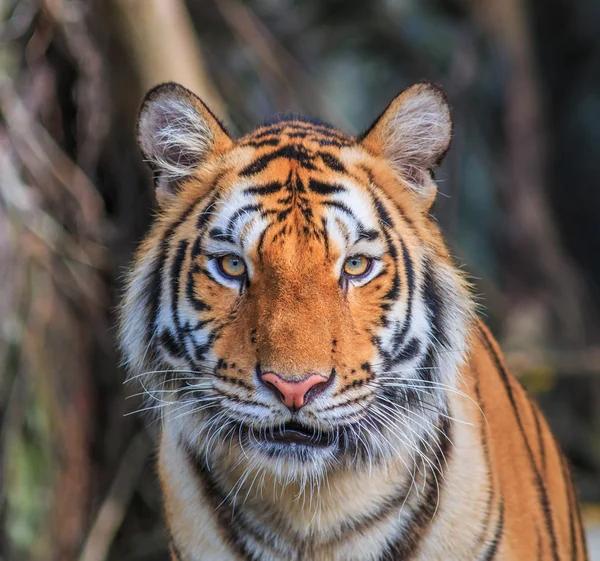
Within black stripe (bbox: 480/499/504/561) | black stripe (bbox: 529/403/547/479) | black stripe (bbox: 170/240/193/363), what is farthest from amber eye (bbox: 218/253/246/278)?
black stripe (bbox: 529/403/547/479)

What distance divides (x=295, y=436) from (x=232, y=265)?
1.15 ft

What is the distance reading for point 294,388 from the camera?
4.99 feet

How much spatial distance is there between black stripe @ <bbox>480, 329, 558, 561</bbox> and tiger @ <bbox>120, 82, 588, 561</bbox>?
0.05ft

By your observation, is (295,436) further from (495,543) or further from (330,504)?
(495,543)

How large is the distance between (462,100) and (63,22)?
133 inches

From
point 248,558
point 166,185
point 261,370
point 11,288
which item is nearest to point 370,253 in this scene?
point 261,370

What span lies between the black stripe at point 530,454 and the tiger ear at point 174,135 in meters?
0.82

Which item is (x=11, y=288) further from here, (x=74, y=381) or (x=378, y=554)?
(x=378, y=554)

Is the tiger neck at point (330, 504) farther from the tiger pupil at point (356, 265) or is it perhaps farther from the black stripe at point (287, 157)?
the black stripe at point (287, 157)

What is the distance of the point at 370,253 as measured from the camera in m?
1.74

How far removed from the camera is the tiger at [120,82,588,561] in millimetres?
1656

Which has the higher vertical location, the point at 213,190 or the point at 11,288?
the point at 213,190

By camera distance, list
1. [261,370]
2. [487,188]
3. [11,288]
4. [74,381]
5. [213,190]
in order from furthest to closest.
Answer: [487,188] → [74,381] → [11,288] → [213,190] → [261,370]

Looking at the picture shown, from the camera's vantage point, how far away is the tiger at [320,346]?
5.43 ft
